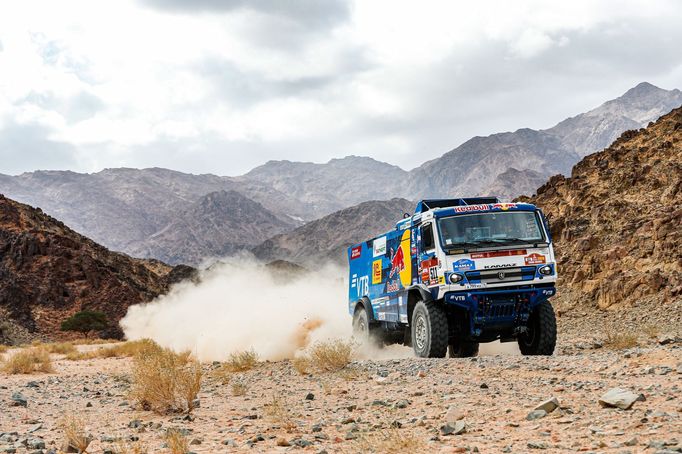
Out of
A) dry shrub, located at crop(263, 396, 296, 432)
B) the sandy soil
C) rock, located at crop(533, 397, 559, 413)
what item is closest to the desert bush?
the sandy soil

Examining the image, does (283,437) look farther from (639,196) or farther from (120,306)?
(120,306)

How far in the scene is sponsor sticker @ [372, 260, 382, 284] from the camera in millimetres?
17297

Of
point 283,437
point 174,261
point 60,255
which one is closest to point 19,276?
point 60,255

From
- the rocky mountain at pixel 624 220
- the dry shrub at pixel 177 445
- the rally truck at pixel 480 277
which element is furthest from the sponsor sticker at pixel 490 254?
the rocky mountain at pixel 624 220

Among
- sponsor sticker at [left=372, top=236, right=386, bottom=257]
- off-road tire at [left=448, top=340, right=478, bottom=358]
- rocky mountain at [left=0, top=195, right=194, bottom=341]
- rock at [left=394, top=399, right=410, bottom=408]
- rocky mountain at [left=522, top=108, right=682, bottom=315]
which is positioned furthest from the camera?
rocky mountain at [left=0, top=195, right=194, bottom=341]

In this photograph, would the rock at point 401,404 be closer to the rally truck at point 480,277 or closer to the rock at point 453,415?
the rock at point 453,415

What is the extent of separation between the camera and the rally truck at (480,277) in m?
13.0

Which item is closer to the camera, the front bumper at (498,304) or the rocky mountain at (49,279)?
the front bumper at (498,304)

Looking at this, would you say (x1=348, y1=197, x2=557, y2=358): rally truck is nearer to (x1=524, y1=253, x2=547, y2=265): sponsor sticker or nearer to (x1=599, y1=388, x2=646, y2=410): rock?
(x1=524, y1=253, x2=547, y2=265): sponsor sticker

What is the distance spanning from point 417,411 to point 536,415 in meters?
1.76

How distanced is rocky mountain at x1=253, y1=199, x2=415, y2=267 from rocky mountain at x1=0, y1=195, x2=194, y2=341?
9758 cm

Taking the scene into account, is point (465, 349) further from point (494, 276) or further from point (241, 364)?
point (241, 364)

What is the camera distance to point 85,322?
48.1 metres

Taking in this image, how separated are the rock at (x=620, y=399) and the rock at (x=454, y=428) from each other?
5.31 ft
